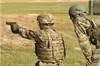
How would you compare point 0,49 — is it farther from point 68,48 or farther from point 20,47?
point 68,48

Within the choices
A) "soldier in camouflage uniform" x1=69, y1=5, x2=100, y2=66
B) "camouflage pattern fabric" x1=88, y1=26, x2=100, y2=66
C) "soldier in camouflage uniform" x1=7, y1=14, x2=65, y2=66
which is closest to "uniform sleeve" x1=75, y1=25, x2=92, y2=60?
"soldier in camouflage uniform" x1=69, y1=5, x2=100, y2=66

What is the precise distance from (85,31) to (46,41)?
3.05 ft

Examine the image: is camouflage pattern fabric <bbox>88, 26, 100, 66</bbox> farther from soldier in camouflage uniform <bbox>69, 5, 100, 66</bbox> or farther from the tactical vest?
the tactical vest

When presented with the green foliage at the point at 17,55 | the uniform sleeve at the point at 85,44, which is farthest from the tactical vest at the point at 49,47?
the green foliage at the point at 17,55

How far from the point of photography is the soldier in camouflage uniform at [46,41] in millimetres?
8992

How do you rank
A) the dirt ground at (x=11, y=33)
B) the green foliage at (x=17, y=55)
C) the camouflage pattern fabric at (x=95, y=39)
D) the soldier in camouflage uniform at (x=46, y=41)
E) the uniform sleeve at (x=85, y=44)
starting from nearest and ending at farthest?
the soldier in camouflage uniform at (x=46, y=41) → the uniform sleeve at (x=85, y=44) → the camouflage pattern fabric at (x=95, y=39) → the green foliage at (x=17, y=55) → the dirt ground at (x=11, y=33)

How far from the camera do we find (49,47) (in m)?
9.03

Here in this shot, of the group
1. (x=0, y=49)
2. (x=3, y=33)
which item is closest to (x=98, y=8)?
(x=3, y=33)

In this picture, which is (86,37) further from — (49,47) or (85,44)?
(49,47)

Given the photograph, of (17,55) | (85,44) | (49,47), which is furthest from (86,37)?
(17,55)

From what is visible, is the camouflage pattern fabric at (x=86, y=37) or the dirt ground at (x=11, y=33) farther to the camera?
the dirt ground at (x=11, y=33)

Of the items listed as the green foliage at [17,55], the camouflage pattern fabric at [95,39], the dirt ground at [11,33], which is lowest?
the dirt ground at [11,33]

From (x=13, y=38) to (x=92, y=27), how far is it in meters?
10.2

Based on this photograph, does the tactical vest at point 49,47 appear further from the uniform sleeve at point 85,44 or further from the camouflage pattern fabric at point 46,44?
the uniform sleeve at point 85,44
